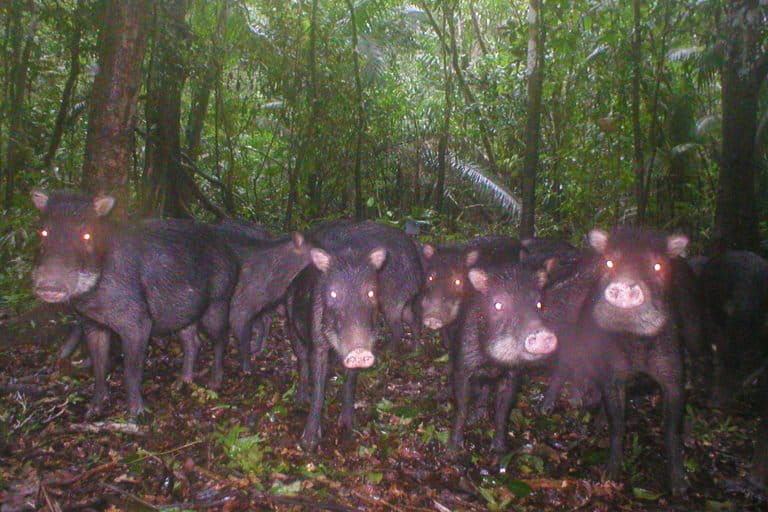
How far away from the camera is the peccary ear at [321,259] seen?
15.9 feet

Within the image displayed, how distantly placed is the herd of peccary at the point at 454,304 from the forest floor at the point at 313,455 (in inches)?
7.7

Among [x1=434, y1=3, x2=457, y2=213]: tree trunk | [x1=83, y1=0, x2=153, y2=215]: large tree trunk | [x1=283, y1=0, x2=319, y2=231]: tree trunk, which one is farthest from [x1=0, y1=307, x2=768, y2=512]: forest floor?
[x1=434, y1=3, x2=457, y2=213]: tree trunk

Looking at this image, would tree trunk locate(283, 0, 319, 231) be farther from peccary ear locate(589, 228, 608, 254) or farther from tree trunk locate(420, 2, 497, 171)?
peccary ear locate(589, 228, 608, 254)

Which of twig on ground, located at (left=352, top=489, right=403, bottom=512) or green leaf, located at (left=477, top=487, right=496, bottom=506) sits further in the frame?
green leaf, located at (left=477, top=487, right=496, bottom=506)

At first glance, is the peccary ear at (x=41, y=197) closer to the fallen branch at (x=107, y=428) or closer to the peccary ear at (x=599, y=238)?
the fallen branch at (x=107, y=428)

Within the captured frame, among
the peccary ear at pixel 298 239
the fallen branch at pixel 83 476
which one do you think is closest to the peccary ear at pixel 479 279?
the peccary ear at pixel 298 239

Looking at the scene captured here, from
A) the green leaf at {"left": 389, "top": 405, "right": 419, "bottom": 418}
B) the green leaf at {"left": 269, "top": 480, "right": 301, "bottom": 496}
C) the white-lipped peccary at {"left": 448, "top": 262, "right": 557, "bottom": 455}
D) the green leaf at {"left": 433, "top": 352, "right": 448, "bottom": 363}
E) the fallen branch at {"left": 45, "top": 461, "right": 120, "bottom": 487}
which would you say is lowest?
the green leaf at {"left": 269, "top": 480, "right": 301, "bottom": 496}

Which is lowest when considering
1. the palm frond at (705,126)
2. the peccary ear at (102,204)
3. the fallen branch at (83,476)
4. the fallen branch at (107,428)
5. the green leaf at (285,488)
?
the green leaf at (285,488)

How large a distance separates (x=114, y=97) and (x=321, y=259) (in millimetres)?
2468

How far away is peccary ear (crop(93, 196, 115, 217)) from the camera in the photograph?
191 inches

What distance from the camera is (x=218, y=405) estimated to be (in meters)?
5.38

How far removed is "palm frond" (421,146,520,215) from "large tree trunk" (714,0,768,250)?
16.8 ft

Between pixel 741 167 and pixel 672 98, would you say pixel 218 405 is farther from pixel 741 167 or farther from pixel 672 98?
pixel 672 98

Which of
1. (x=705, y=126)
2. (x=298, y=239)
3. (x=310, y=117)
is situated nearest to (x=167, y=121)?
(x=310, y=117)
